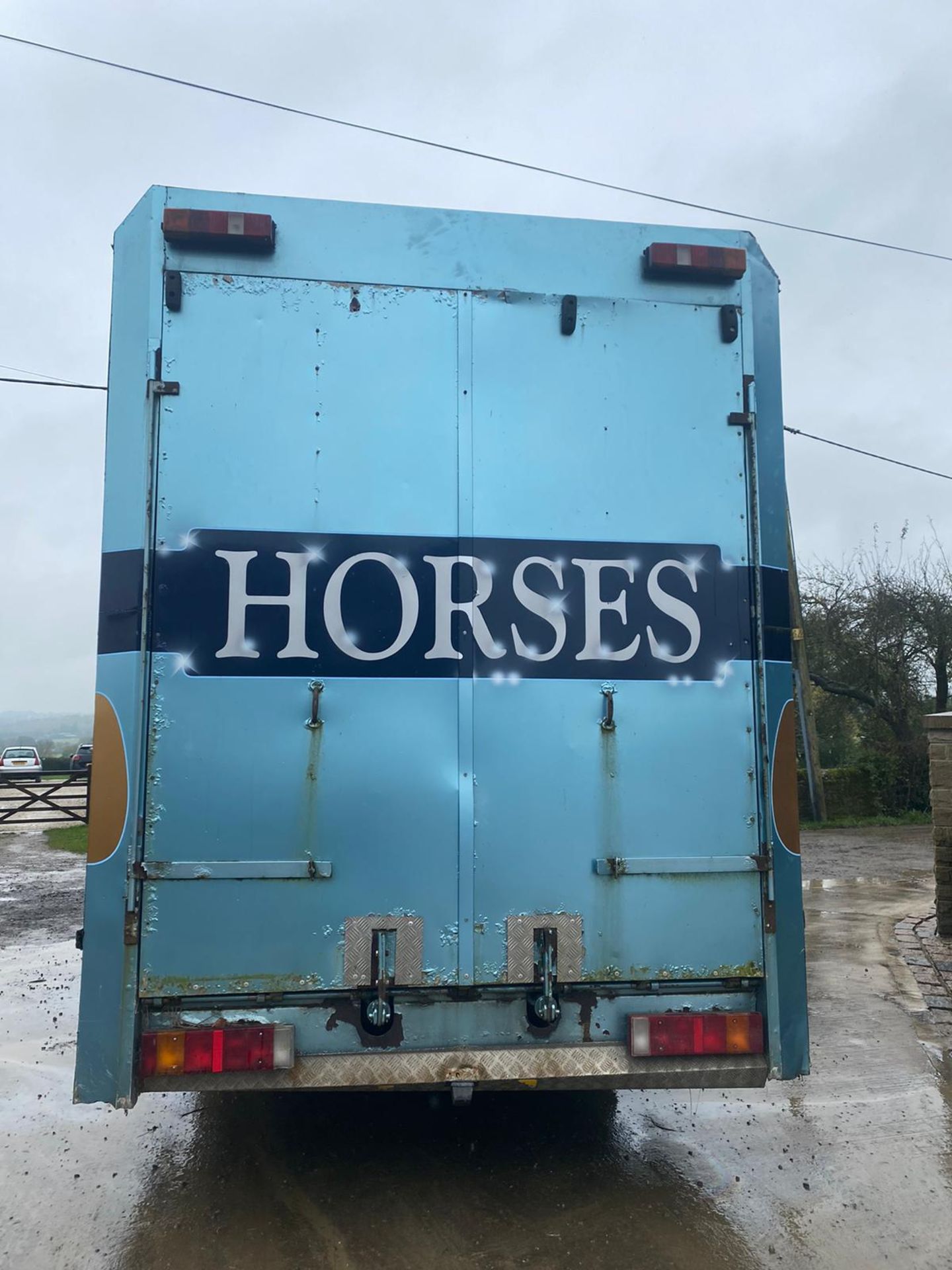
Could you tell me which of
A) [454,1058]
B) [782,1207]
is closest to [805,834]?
[782,1207]

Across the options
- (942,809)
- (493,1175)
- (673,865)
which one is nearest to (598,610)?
(673,865)

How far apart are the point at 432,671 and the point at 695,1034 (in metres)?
1.46

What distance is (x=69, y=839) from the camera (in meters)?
16.9

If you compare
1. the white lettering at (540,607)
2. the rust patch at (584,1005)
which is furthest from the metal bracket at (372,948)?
the white lettering at (540,607)

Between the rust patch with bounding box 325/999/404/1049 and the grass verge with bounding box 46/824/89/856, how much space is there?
13040 millimetres

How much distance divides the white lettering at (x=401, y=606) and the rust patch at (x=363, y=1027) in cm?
111

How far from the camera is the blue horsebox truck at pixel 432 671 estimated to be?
9.78ft

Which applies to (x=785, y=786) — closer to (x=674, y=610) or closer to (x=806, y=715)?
(x=674, y=610)

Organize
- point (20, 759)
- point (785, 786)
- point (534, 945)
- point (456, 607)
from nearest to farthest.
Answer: point (534, 945), point (456, 607), point (785, 786), point (20, 759)

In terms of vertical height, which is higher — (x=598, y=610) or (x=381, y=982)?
(x=598, y=610)

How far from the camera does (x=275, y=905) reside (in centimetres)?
299

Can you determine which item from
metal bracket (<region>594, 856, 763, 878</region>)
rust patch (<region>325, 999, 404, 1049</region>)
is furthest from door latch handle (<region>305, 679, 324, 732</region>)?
metal bracket (<region>594, 856, 763, 878</region>)

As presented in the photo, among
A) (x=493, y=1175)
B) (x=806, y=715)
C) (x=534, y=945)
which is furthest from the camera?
(x=806, y=715)

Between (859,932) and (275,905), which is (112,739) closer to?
(275,905)
